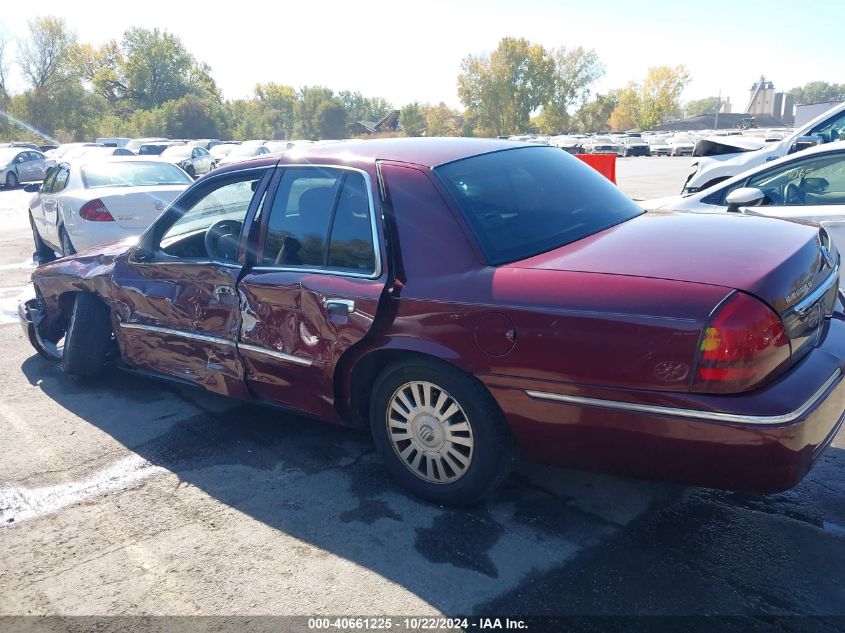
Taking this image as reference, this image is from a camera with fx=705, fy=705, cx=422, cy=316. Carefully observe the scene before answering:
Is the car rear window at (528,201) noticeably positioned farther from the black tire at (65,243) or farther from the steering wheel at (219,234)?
the black tire at (65,243)

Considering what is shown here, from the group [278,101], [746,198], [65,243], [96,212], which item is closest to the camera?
[746,198]

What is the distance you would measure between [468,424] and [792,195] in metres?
3.91

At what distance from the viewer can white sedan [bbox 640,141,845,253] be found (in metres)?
5.05

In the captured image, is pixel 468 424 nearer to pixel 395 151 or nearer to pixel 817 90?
pixel 395 151

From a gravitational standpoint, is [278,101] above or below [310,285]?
above

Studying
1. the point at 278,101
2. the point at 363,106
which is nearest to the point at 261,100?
the point at 278,101

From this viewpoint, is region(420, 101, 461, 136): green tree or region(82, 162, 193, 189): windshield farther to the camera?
region(420, 101, 461, 136): green tree

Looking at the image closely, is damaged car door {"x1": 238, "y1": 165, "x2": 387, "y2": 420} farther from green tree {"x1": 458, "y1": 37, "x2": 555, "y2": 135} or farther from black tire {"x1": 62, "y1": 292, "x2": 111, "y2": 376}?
green tree {"x1": 458, "y1": 37, "x2": 555, "y2": 135}

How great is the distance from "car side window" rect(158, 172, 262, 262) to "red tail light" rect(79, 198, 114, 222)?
447 cm

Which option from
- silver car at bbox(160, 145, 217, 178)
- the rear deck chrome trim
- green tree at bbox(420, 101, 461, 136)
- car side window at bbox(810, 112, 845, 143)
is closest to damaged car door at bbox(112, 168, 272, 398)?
the rear deck chrome trim

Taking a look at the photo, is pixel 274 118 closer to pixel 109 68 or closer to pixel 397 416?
pixel 109 68

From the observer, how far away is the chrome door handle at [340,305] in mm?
3322

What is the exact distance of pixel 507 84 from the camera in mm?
99500

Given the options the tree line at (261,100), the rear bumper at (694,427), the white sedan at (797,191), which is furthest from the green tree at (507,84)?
the rear bumper at (694,427)
